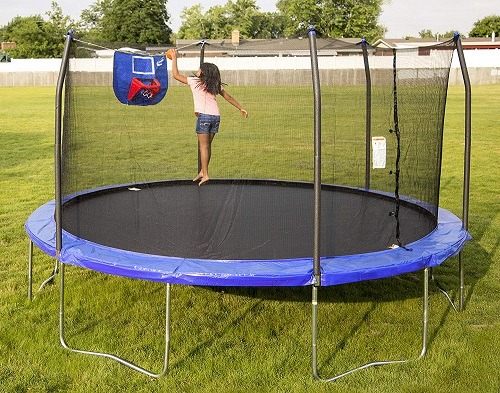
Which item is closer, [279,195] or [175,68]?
[175,68]

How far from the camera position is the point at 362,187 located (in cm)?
481

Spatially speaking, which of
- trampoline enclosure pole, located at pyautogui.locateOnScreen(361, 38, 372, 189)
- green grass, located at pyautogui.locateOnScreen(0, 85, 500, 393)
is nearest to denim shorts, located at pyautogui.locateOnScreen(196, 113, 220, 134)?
green grass, located at pyautogui.locateOnScreen(0, 85, 500, 393)

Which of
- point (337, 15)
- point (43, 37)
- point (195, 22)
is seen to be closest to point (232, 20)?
point (195, 22)

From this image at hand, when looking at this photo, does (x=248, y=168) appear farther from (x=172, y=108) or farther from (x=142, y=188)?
(x=142, y=188)

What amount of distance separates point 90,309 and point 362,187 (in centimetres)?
217

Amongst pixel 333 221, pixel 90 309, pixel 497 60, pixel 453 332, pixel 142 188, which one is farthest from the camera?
pixel 497 60

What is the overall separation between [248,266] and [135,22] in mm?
51623

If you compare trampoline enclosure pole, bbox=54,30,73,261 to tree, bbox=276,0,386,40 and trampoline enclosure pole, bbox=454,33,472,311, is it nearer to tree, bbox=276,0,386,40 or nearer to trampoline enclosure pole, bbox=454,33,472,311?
trampoline enclosure pole, bbox=454,33,472,311

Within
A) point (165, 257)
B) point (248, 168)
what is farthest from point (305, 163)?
point (165, 257)

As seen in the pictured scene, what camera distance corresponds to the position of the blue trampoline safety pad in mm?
2672

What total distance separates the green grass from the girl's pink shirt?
143 millimetres

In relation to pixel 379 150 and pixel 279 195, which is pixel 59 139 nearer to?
pixel 379 150

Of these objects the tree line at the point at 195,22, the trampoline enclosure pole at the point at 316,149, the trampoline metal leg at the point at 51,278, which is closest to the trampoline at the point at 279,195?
the trampoline enclosure pole at the point at 316,149

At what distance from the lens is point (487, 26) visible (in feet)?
229
